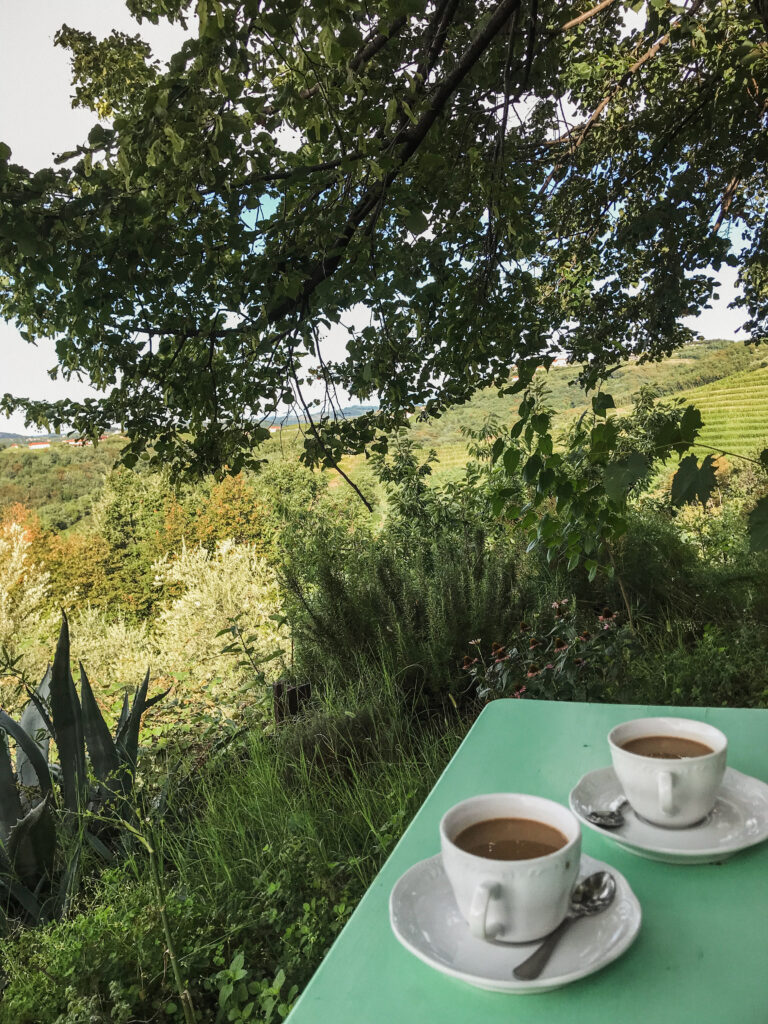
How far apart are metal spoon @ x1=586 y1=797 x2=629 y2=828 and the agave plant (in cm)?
143

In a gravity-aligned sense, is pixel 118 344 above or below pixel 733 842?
above

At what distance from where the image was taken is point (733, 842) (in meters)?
0.61

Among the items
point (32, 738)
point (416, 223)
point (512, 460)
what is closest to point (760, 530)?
point (512, 460)

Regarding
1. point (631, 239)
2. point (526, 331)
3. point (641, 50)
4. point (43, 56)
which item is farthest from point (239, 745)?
point (43, 56)

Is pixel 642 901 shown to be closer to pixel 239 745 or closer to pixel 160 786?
pixel 160 786

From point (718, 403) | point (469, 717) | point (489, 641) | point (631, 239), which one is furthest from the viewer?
point (718, 403)

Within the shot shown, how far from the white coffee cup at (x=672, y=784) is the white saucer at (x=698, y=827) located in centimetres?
1

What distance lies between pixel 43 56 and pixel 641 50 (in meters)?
4.06

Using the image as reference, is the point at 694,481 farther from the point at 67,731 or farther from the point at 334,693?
the point at 334,693

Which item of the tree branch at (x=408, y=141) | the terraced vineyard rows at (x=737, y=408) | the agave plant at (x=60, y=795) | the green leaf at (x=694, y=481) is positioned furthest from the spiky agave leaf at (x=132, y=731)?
the terraced vineyard rows at (x=737, y=408)

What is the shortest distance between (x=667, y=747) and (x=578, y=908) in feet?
0.78

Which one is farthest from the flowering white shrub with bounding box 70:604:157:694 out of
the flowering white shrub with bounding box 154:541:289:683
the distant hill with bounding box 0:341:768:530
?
the distant hill with bounding box 0:341:768:530

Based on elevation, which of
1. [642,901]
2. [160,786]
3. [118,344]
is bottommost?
[160,786]

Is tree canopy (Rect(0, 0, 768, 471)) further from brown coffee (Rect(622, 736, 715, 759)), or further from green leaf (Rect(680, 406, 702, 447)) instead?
brown coffee (Rect(622, 736, 715, 759))
